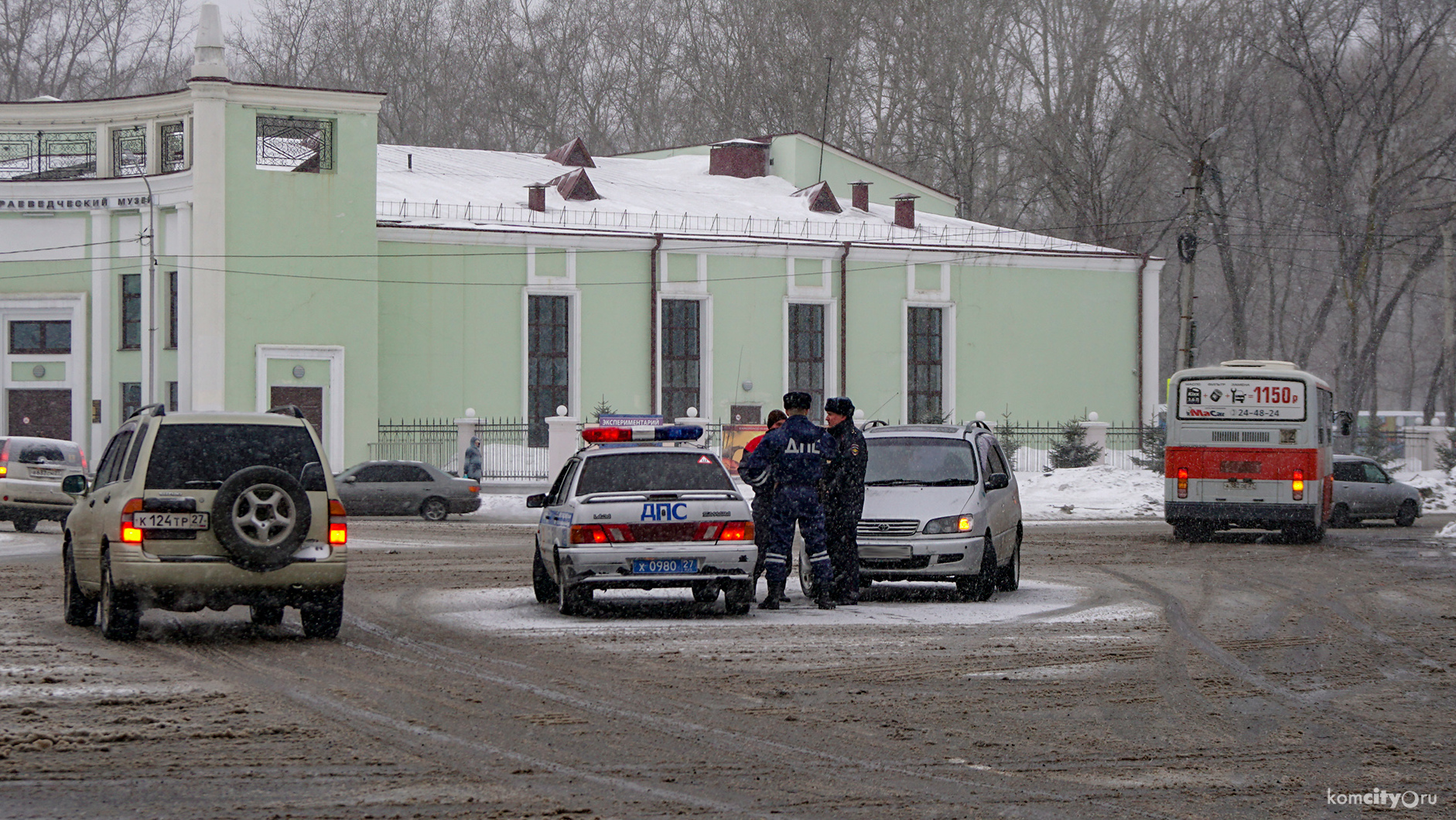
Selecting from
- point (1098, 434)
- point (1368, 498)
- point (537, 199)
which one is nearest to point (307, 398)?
point (537, 199)

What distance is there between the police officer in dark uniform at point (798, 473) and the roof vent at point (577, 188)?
36065mm

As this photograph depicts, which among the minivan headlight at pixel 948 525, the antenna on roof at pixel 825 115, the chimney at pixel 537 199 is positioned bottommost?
the minivan headlight at pixel 948 525

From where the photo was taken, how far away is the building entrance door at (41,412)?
4425 centimetres

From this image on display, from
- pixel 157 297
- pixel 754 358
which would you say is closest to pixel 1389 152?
pixel 754 358

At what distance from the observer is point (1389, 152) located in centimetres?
5578

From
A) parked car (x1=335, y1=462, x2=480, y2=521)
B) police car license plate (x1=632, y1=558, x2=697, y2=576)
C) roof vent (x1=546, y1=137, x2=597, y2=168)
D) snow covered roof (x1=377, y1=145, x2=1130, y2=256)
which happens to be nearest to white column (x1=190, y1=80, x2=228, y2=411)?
snow covered roof (x1=377, y1=145, x2=1130, y2=256)

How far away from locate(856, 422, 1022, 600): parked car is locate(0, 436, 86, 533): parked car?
1512cm

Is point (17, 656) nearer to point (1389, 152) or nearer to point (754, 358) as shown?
point (754, 358)

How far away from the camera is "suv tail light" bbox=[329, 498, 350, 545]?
40.8ft

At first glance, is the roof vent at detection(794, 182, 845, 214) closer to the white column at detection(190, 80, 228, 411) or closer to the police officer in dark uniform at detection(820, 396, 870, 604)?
the white column at detection(190, 80, 228, 411)

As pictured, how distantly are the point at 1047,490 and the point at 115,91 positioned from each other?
133 feet

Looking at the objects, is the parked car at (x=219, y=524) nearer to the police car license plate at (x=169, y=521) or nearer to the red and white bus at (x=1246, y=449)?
the police car license plate at (x=169, y=521)

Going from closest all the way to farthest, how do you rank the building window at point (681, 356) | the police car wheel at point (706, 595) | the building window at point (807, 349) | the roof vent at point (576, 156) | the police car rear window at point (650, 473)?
the police car rear window at point (650, 473) → the police car wheel at point (706, 595) → the building window at point (681, 356) → the building window at point (807, 349) → the roof vent at point (576, 156)

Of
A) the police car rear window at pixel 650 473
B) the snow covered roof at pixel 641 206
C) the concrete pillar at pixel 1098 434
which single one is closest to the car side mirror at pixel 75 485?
the police car rear window at pixel 650 473
